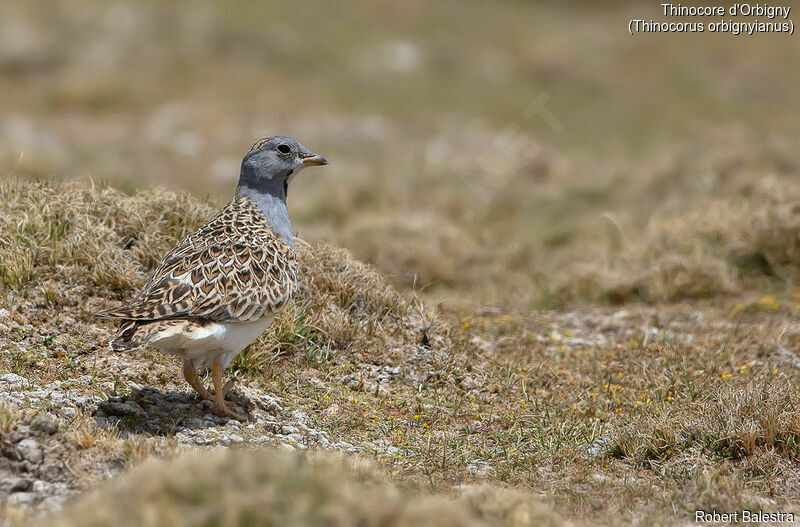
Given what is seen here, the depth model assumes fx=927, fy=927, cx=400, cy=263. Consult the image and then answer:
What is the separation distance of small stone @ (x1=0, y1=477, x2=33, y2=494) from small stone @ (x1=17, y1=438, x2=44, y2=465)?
0.18 meters

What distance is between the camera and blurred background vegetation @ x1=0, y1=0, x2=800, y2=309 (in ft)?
38.2

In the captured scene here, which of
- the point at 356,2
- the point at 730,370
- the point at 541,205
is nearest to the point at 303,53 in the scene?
the point at 356,2

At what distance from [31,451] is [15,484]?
28cm

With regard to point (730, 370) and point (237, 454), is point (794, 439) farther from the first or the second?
point (237, 454)

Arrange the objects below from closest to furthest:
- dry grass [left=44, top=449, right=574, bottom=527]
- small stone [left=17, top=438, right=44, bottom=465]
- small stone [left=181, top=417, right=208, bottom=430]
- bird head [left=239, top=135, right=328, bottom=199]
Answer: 1. dry grass [left=44, top=449, right=574, bottom=527]
2. small stone [left=17, top=438, right=44, bottom=465]
3. small stone [left=181, top=417, right=208, bottom=430]
4. bird head [left=239, top=135, right=328, bottom=199]

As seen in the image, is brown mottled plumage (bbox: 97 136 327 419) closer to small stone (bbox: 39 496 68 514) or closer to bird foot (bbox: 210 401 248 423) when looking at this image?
bird foot (bbox: 210 401 248 423)

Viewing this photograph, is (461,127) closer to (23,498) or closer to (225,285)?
(225,285)

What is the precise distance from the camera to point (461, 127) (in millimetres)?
21125

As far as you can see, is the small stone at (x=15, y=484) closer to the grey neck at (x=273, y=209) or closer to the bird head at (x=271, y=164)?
the grey neck at (x=273, y=209)

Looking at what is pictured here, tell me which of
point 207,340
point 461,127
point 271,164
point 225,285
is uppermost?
point 461,127

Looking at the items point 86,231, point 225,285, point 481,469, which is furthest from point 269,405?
point 86,231

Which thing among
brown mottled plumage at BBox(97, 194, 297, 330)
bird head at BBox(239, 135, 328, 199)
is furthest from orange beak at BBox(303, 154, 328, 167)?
brown mottled plumage at BBox(97, 194, 297, 330)

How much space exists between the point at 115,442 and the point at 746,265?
8.26 meters

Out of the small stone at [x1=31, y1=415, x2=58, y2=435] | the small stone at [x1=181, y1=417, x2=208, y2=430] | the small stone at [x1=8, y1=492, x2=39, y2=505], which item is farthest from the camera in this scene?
the small stone at [x1=181, y1=417, x2=208, y2=430]
